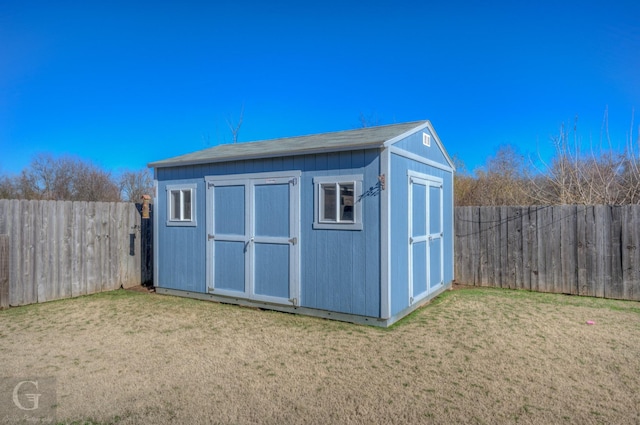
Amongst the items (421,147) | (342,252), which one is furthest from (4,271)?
(421,147)

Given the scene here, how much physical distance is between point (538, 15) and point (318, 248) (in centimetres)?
700

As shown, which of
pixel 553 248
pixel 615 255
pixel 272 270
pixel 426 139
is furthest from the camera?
pixel 553 248

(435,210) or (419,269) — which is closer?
(419,269)

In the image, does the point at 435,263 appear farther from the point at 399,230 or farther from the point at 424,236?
the point at 399,230

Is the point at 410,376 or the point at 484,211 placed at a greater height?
the point at 484,211

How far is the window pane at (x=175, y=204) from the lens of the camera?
6.75 meters

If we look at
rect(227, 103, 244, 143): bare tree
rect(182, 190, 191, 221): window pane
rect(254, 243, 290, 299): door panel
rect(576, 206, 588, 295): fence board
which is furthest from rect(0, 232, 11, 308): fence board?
rect(227, 103, 244, 143): bare tree

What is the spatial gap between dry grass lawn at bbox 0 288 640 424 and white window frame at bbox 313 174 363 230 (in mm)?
1313

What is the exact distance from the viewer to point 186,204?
667 cm

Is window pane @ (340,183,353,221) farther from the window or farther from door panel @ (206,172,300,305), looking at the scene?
the window

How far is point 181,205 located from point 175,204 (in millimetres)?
235

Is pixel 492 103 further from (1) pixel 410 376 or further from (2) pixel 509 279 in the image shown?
(1) pixel 410 376

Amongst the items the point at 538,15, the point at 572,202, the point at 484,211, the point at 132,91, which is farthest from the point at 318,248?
the point at 132,91

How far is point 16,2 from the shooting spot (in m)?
6.62
